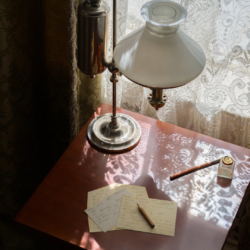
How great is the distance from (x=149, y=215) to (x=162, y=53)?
1.71 feet

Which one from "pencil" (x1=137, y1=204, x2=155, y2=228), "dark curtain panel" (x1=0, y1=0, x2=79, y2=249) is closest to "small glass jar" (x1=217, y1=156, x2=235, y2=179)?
"pencil" (x1=137, y1=204, x2=155, y2=228)

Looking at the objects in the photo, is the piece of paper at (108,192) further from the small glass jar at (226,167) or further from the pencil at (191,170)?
the small glass jar at (226,167)

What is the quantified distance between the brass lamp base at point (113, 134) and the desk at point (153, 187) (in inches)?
1.0

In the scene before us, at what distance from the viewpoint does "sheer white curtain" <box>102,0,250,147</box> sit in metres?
1.19

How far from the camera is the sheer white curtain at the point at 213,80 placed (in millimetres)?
1186

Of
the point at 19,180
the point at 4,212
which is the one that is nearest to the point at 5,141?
the point at 19,180

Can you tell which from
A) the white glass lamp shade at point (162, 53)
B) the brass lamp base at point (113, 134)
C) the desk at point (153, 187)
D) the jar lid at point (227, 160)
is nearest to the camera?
the white glass lamp shade at point (162, 53)

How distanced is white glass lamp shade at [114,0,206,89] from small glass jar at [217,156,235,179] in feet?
1.49

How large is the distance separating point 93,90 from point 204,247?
87 centimetres

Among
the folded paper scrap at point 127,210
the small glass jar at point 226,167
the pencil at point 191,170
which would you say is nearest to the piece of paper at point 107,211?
the folded paper scrap at point 127,210

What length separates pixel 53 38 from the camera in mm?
1349

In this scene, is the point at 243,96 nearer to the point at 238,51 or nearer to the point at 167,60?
the point at 238,51

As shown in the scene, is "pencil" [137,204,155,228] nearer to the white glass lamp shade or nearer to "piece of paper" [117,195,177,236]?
"piece of paper" [117,195,177,236]

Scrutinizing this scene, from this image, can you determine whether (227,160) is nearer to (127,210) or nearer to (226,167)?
(226,167)
